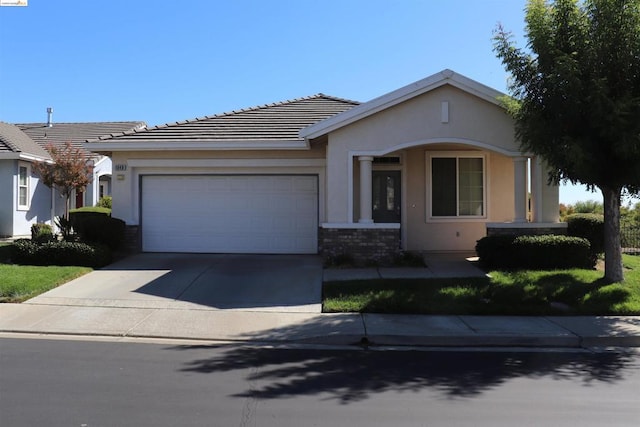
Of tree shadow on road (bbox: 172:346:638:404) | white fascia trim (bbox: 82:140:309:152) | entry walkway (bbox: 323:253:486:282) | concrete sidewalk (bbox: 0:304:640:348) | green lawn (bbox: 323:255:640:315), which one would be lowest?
tree shadow on road (bbox: 172:346:638:404)

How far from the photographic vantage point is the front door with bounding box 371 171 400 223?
15.0 meters

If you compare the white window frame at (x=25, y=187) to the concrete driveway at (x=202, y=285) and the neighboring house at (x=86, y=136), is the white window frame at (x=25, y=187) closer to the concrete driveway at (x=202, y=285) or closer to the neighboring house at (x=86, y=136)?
the neighboring house at (x=86, y=136)

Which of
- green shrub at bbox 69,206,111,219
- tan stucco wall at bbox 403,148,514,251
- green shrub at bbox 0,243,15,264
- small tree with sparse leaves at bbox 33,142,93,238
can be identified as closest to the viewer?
green shrub at bbox 0,243,15,264

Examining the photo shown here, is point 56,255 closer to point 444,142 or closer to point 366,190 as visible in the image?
point 366,190

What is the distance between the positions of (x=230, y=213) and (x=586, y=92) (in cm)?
935

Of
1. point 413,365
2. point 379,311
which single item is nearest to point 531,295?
point 379,311

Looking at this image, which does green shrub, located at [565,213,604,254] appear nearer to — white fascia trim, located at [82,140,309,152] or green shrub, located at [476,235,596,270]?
green shrub, located at [476,235,596,270]

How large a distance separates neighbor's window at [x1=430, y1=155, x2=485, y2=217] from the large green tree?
13.7 feet

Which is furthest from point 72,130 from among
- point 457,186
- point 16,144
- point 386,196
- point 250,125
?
point 457,186

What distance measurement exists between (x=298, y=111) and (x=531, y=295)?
1015 cm

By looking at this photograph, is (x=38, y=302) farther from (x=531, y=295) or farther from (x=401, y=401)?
(x=531, y=295)

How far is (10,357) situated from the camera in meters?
6.57

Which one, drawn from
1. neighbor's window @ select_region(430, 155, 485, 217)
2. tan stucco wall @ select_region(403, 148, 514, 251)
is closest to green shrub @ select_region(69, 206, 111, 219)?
tan stucco wall @ select_region(403, 148, 514, 251)

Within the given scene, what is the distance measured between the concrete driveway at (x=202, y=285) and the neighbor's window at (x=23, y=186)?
8410mm
